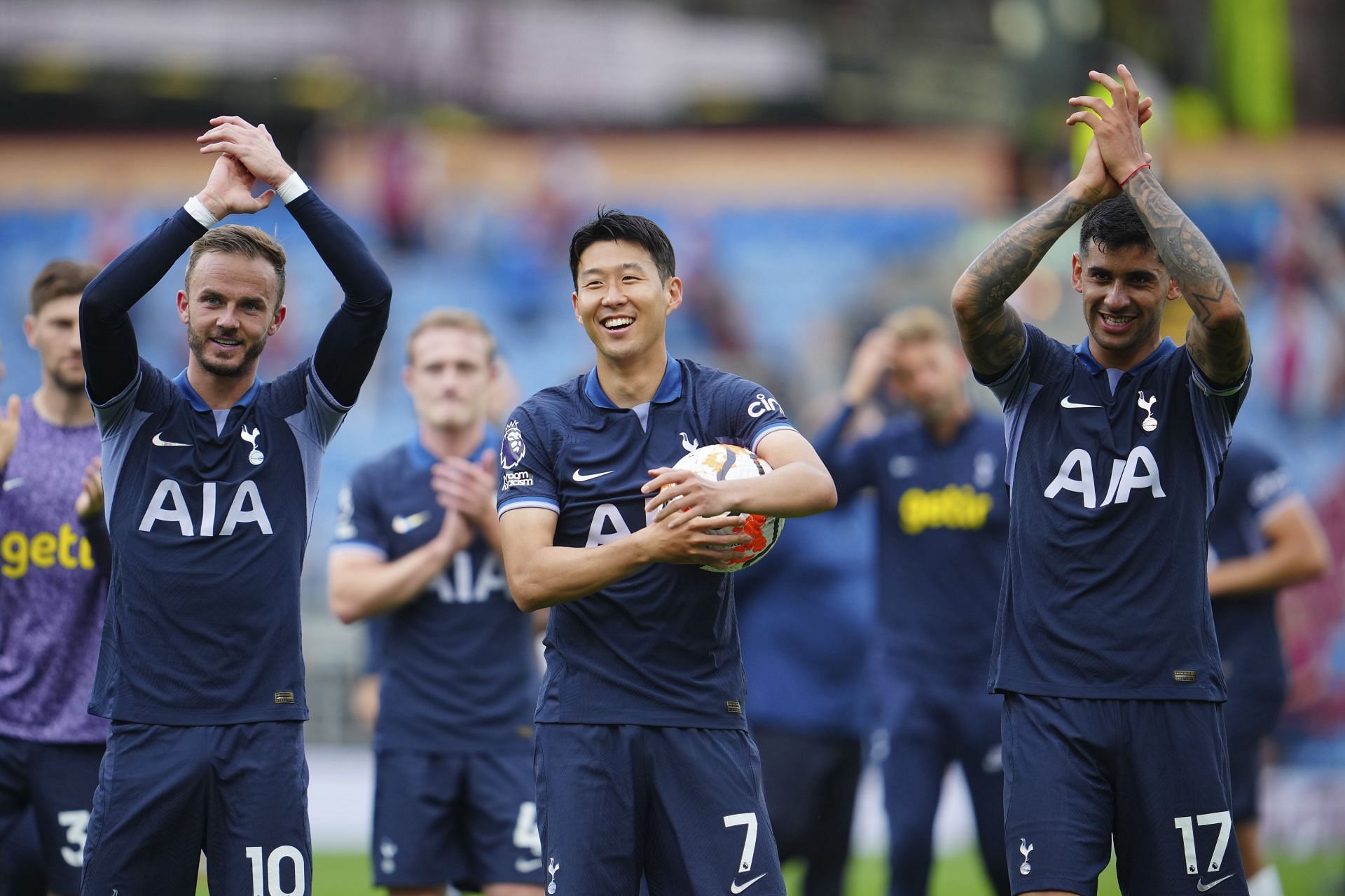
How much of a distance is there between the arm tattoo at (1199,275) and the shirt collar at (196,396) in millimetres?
3037

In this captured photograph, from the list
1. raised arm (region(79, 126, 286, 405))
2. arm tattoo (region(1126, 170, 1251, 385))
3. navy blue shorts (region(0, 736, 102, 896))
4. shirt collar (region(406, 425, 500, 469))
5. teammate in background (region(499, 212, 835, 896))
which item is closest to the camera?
teammate in background (region(499, 212, 835, 896))

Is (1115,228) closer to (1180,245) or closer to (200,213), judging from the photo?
(1180,245)

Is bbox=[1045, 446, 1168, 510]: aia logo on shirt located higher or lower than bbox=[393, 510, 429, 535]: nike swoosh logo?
lower

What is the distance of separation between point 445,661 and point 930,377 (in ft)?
9.85

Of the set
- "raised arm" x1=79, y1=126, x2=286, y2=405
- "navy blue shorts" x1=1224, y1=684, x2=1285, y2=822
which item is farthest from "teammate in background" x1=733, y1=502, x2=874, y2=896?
"raised arm" x1=79, y1=126, x2=286, y2=405

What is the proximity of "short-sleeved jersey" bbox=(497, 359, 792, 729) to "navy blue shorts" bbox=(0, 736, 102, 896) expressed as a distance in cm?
235

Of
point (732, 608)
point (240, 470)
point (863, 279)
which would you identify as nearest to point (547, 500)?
point (732, 608)

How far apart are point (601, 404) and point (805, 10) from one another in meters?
14.9

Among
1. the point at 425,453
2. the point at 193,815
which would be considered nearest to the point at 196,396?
the point at 193,815

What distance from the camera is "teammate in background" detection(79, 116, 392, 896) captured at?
4941mm

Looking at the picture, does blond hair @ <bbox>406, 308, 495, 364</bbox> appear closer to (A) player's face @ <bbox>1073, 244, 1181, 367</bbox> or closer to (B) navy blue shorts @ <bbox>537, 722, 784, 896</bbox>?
(B) navy blue shorts @ <bbox>537, 722, 784, 896</bbox>

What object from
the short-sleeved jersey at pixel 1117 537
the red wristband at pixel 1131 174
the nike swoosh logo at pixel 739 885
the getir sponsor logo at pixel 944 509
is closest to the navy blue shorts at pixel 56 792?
Answer: the nike swoosh logo at pixel 739 885

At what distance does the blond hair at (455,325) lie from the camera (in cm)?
721

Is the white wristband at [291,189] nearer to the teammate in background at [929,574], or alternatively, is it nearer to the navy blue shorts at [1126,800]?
the navy blue shorts at [1126,800]
